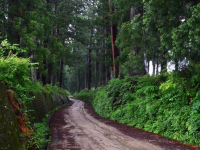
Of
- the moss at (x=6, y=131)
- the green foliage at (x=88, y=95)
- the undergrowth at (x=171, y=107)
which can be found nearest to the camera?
the moss at (x=6, y=131)

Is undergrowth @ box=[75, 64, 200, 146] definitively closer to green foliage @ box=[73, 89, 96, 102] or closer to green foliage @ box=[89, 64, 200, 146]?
green foliage @ box=[89, 64, 200, 146]

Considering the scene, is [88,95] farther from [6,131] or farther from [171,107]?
[6,131]

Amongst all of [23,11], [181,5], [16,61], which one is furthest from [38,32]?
[181,5]

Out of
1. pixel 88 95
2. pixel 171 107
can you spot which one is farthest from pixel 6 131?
pixel 88 95

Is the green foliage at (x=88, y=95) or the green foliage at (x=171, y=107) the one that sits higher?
the green foliage at (x=171, y=107)

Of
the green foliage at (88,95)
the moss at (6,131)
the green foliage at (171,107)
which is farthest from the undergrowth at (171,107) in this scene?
the green foliage at (88,95)

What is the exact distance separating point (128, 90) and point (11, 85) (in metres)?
7.73

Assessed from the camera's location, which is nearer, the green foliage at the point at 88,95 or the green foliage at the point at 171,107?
the green foliage at the point at 171,107

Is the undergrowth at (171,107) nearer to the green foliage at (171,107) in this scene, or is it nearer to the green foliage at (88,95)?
the green foliage at (171,107)

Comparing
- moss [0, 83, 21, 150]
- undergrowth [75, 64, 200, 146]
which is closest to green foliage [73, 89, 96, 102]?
undergrowth [75, 64, 200, 146]

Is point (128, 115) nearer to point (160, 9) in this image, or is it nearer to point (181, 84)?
point (181, 84)

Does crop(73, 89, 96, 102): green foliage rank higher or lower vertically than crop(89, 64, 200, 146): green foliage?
lower

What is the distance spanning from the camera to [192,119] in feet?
20.3

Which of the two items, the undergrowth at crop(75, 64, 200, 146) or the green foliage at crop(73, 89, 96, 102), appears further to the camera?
the green foliage at crop(73, 89, 96, 102)
